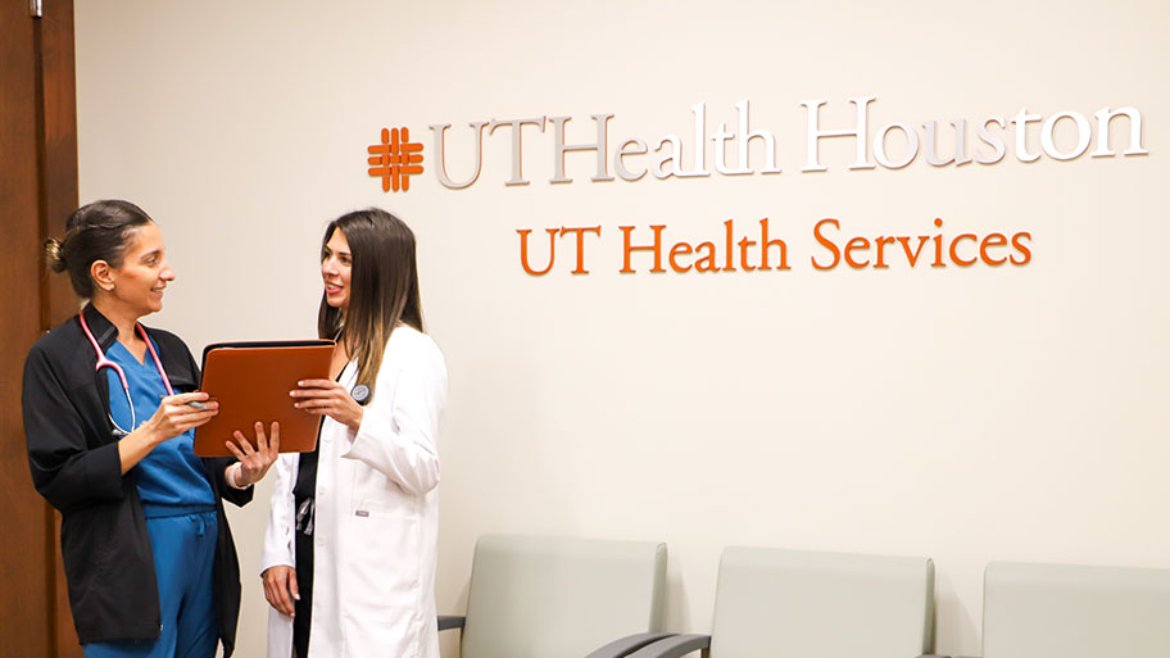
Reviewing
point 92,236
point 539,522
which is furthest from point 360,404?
point 539,522

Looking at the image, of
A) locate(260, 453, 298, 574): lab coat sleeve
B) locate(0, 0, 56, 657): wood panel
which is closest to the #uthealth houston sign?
locate(260, 453, 298, 574): lab coat sleeve

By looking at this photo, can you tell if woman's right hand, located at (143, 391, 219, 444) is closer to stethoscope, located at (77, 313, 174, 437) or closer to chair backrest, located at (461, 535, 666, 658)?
stethoscope, located at (77, 313, 174, 437)

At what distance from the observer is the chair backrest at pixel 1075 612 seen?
2.85 meters

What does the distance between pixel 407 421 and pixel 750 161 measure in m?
1.28

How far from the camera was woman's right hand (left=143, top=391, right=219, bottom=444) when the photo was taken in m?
2.44

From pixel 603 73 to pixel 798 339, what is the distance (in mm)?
987

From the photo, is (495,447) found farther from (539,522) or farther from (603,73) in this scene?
(603,73)

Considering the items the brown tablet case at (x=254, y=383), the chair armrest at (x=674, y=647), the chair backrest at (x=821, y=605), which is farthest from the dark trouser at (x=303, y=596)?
the chair backrest at (x=821, y=605)

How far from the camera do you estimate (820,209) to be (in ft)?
10.8

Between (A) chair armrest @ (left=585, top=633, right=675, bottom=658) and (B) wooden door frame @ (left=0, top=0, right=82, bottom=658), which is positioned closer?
(A) chair armrest @ (left=585, top=633, right=675, bottom=658)

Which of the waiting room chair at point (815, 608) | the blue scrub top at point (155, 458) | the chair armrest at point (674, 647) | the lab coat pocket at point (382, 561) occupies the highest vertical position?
the blue scrub top at point (155, 458)

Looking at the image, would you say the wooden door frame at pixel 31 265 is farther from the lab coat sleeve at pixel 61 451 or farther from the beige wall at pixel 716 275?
the lab coat sleeve at pixel 61 451

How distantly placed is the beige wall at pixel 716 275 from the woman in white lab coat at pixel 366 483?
2.31 ft

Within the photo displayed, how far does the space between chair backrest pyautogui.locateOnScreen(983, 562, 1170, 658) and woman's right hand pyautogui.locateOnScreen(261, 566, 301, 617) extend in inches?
68.5
